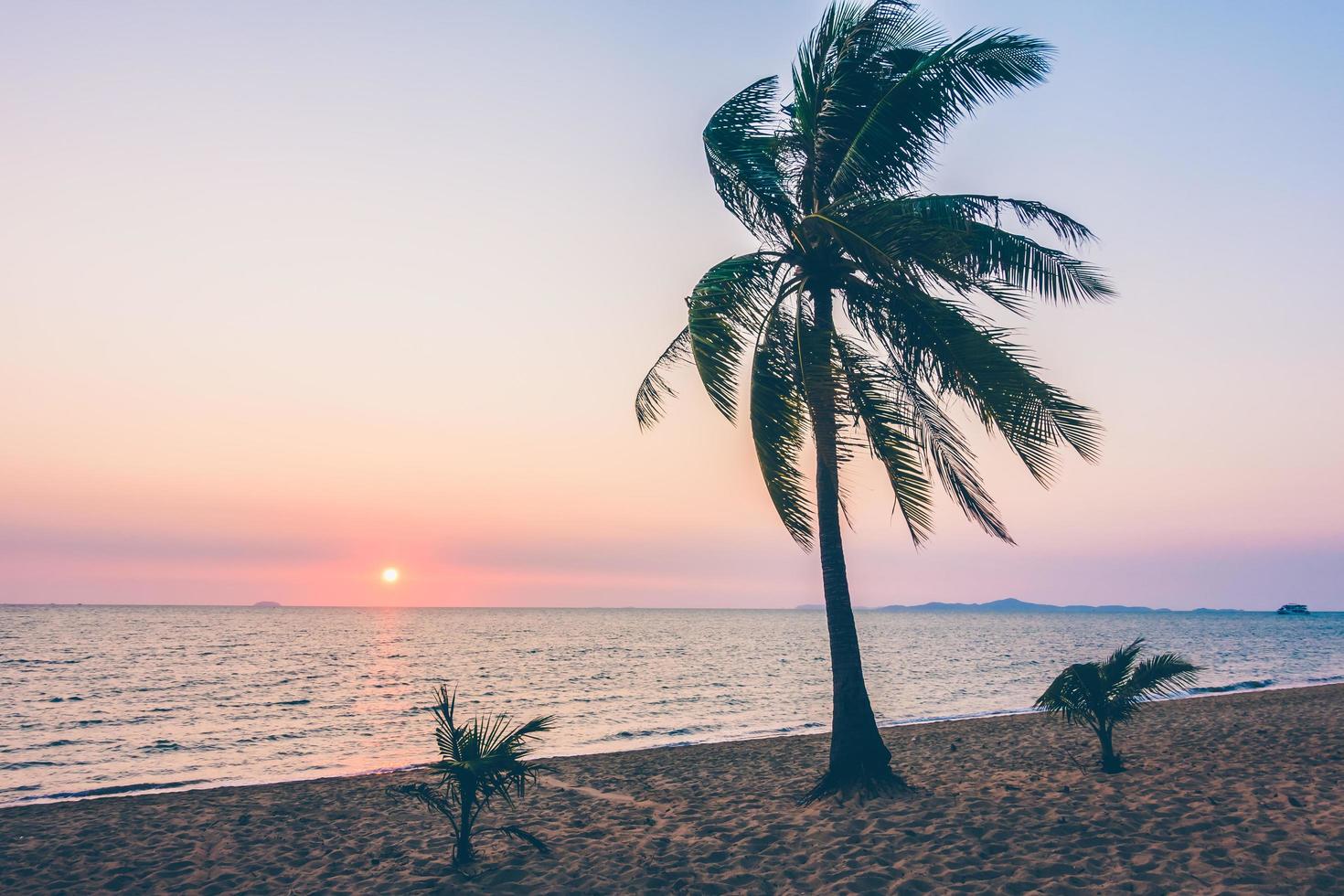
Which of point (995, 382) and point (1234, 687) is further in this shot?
point (1234, 687)

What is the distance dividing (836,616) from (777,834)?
118 inches

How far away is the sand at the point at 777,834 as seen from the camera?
7.31m

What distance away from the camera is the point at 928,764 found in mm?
13008

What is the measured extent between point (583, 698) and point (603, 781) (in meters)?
19.3

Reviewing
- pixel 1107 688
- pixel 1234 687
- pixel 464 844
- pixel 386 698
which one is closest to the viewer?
pixel 464 844

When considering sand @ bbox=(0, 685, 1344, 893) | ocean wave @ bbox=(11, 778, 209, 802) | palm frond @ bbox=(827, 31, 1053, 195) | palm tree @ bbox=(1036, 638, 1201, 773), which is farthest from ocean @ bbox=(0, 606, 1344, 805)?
palm frond @ bbox=(827, 31, 1053, 195)

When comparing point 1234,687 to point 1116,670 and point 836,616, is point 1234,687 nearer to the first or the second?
point 1116,670

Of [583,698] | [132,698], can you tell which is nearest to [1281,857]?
[583,698]

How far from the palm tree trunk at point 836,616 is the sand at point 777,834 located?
65 centimetres

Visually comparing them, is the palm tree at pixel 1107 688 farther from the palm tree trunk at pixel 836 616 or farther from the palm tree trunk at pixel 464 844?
the palm tree trunk at pixel 464 844

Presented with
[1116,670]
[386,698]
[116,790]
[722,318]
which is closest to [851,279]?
[722,318]

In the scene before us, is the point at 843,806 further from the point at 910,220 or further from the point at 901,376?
the point at 910,220

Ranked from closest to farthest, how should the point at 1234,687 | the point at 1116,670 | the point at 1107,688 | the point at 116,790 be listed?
the point at 1107,688, the point at 1116,670, the point at 116,790, the point at 1234,687

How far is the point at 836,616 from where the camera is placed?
10.7 metres
